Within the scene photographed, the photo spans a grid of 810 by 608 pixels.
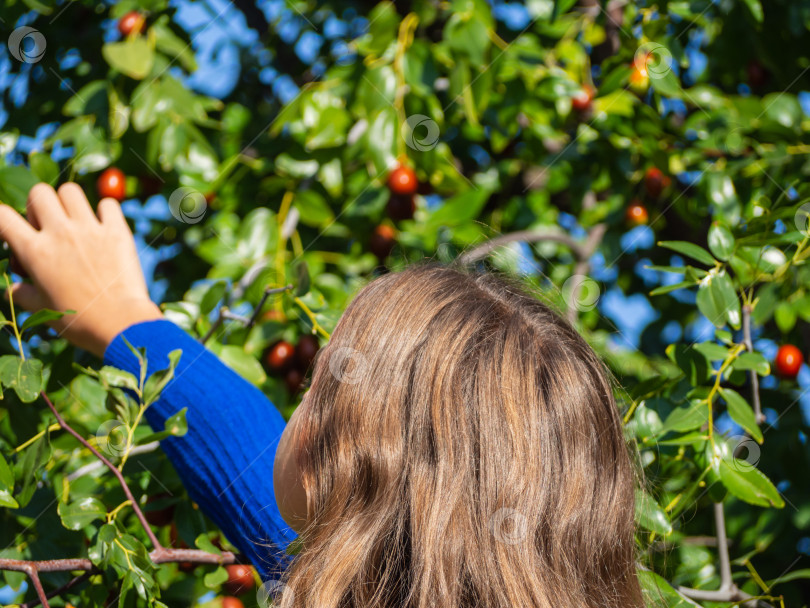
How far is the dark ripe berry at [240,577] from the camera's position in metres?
0.91

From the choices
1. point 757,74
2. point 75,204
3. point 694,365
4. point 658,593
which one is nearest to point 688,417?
point 694,365

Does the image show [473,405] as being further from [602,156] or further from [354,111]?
[602,156]

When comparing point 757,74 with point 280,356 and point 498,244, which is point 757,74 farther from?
point 280,356

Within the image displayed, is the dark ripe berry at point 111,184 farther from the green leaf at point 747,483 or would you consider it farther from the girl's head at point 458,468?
the green leaf at point 747,483

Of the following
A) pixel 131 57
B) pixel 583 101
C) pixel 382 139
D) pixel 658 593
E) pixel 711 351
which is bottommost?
pixel 658 593

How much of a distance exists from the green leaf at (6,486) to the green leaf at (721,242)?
81cm

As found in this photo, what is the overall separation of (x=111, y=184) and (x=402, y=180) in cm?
51

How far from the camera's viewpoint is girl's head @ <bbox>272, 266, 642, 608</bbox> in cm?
65

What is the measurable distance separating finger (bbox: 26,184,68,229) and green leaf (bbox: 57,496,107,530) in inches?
12.8

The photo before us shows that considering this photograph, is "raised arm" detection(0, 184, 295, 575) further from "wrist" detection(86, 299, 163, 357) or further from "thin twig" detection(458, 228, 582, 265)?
"thin twig" detection(458, 228, 582, 265)

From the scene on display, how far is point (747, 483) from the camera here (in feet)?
2.76

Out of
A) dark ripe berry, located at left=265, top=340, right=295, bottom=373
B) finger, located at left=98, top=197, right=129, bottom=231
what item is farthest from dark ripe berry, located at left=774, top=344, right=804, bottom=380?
finger, located at left=98, top=197, right=129, bottom=231

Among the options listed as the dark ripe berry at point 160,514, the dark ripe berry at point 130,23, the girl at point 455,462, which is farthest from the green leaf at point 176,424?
the dark ripe berry at point 130,23

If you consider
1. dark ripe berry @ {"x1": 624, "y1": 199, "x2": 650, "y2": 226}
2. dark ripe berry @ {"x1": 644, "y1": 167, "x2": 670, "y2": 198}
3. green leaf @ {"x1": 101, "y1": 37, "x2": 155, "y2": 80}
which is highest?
green leaf @ {"x1": 101, "y1": 37, "x2": 155, "y2": 80}
